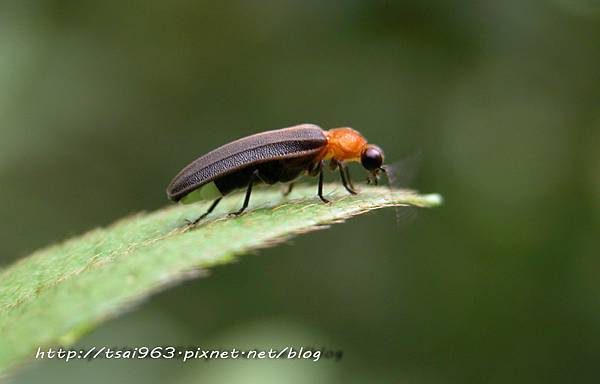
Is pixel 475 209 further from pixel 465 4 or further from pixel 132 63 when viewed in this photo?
pixel 132 63

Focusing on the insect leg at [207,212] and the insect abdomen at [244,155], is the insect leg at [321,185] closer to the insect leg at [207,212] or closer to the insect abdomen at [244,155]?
the insect abdomen at [244,155]

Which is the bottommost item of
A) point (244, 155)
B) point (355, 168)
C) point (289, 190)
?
point (355, 168)

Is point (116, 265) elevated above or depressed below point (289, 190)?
above

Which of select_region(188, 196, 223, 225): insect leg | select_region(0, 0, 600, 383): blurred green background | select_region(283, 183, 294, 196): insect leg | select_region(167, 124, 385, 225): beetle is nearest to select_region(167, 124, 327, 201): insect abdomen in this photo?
select_region(167, 124, 385, 225): beetle

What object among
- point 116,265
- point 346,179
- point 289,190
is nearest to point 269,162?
point 289,190

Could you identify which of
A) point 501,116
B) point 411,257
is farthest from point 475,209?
point 501,116

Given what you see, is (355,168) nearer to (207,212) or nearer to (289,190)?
(289,190)
